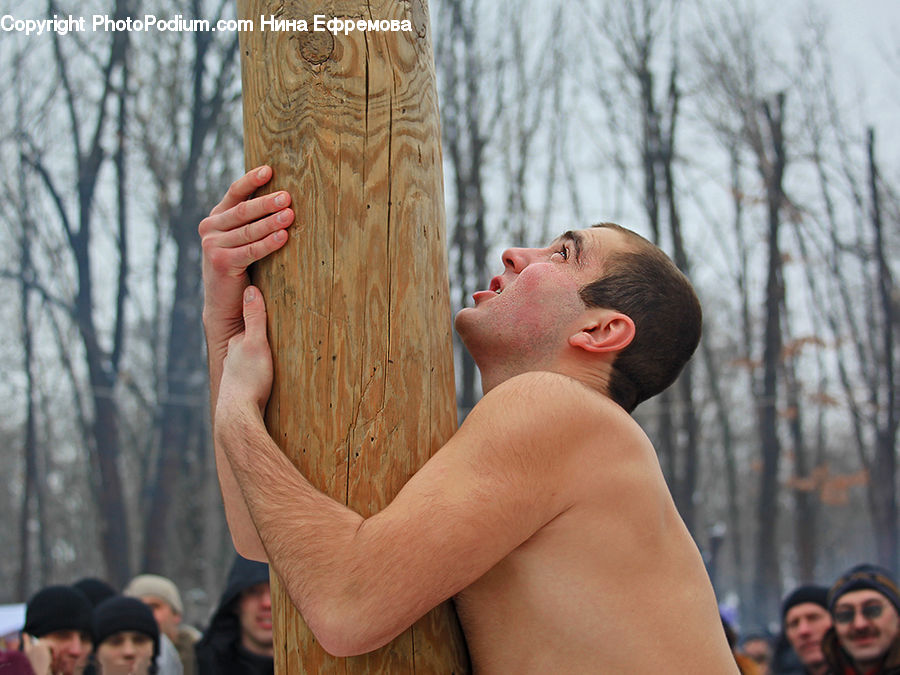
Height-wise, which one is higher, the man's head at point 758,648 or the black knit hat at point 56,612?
the black knit hat at point 56,612

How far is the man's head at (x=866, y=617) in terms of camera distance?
5.31 m

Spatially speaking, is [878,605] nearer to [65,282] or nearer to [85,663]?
[85,663]

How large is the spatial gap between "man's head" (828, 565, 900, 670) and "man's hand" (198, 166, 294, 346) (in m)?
4.63

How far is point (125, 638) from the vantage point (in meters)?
4.85

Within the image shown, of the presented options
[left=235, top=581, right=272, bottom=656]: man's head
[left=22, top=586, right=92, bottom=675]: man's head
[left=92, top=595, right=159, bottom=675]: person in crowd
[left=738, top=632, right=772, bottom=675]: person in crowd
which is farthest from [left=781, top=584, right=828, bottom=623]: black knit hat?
[left=22, top=586, right=92, bottom=675]: man's head

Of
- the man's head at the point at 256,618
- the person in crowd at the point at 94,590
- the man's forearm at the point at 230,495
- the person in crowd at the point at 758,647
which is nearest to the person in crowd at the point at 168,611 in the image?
the person in crowd at the point at 94,590

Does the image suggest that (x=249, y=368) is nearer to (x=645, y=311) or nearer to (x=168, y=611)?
(x=645, y=311)

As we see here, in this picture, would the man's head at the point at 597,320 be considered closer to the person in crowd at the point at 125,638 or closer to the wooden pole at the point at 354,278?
the wooden pole at the point at 354,278

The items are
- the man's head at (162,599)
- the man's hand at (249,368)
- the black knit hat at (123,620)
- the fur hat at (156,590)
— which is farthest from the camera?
the fur hat at (156,590)

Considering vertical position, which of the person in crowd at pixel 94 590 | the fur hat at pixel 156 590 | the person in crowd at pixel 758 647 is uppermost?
the person in crowd at pixel 94 590

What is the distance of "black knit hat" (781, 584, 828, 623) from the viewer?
636 cm

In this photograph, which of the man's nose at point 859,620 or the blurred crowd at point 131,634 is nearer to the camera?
the blurred crowd at point 131,634

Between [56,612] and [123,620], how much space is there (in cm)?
33

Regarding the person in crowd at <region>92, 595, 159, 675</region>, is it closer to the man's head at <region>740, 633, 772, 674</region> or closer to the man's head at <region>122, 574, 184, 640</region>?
the man's head at <region>122, 574, 184, 640</region>
